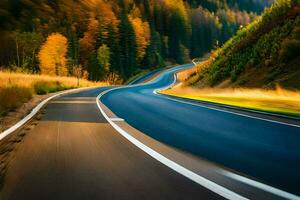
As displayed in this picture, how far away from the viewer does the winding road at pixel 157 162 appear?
202 inches

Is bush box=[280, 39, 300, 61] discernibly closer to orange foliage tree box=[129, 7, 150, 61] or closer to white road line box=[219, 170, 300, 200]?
white road line box=[219, 170, 300, 200]

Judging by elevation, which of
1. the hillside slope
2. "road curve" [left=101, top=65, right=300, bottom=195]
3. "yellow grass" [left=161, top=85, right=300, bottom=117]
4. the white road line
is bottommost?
"yellow grass" [left=161, top=85, right=300, bottom=117]

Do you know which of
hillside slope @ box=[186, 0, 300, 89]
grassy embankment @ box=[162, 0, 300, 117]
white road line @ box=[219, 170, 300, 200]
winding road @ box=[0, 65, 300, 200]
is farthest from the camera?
hillside slope @ box=[186, 0, 300, 89]

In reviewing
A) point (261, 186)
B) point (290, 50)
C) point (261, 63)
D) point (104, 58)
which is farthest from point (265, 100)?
point (104, 58)

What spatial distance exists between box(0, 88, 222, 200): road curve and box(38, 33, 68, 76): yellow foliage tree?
69.6 meters

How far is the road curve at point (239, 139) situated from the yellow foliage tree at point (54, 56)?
6545 centimetres

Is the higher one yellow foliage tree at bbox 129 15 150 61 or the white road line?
yellow foliage tree at bbox 129 15 150 61

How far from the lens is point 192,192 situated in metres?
5.05

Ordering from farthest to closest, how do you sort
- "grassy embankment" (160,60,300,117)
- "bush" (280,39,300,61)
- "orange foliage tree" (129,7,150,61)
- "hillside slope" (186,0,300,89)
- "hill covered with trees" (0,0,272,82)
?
"orange foliage tree" (129,7,150,61) → "hill covered with trees" (0,0,272,82) → "bush" (280,39,300,61) → "hillside slope" (186,0,300,89) → "grassy embankment" (160,60,300,117)

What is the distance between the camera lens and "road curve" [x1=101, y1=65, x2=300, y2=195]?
20.1 ft

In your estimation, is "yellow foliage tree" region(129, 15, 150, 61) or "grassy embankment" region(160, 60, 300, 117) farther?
"yellow foliage tree" region(129, 15, 150, 61)

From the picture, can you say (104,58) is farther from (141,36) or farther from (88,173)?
(88,173)

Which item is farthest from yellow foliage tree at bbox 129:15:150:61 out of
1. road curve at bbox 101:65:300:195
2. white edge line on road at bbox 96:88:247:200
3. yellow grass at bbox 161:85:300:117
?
white edge line on road at bbox 96:88:247:200

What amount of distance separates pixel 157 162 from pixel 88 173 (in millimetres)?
1208
